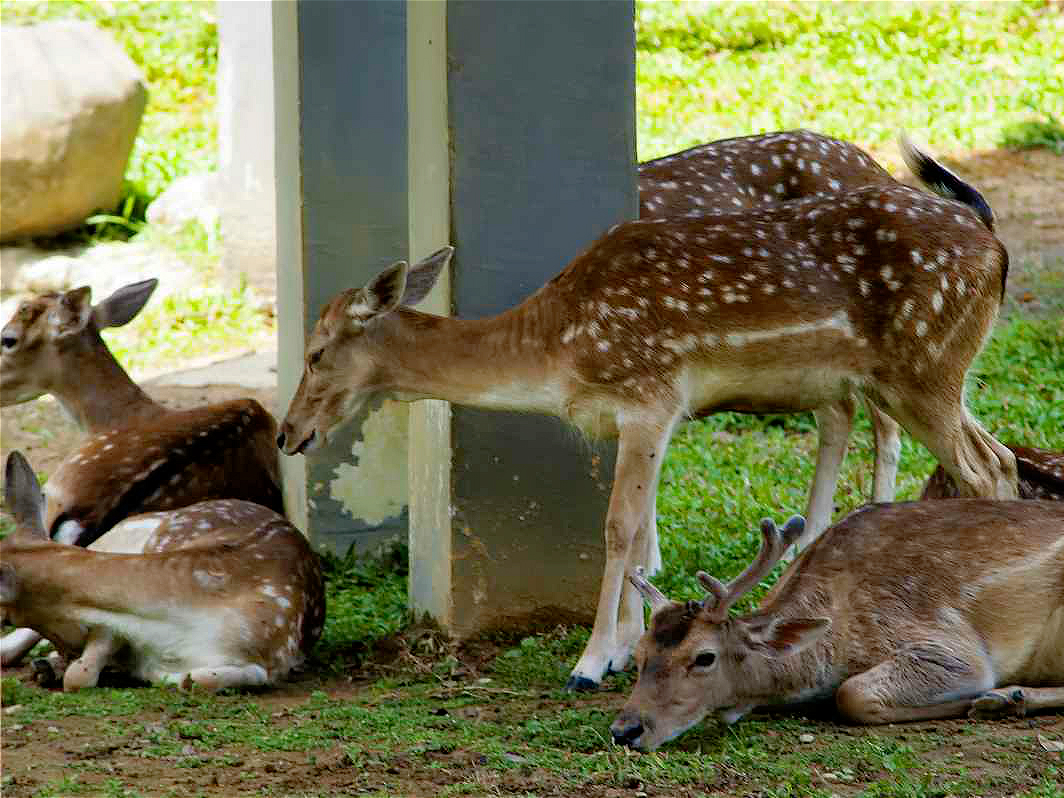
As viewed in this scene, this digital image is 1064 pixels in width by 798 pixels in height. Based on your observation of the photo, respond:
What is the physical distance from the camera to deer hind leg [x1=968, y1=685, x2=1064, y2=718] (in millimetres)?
5398

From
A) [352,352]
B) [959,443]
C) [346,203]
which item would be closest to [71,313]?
[346,203]

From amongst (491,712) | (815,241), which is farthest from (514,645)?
(815,241)

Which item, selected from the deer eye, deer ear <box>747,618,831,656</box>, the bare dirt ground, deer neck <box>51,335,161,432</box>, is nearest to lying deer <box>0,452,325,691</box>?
the bare dirt ground

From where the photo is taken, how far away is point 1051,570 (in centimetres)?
562

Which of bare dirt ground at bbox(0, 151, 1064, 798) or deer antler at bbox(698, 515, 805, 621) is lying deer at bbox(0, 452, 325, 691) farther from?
deer antler at bbox(698, 515, 805, 621)

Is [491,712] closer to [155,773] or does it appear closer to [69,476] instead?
[155,773]

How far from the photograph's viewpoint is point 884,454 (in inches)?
301

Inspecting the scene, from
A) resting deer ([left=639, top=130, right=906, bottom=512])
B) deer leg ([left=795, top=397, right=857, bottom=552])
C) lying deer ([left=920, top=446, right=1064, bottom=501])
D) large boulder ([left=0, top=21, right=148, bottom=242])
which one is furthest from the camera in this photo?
large boulder ([left=0, top=21, right=148, bottom=242])

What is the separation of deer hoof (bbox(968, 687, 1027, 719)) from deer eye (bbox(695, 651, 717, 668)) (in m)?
0.81

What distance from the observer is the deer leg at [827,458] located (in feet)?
23.8

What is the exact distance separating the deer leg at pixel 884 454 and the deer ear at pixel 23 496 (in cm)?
338

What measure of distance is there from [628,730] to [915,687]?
926 millimetres

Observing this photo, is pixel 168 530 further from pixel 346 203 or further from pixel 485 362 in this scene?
pixel 346 203

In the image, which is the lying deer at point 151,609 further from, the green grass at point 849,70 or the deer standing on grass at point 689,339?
the green grass at point 849,70
